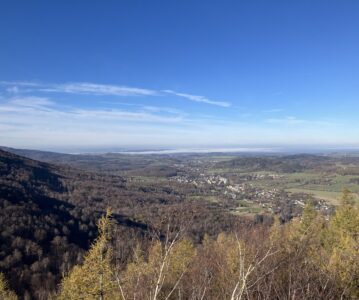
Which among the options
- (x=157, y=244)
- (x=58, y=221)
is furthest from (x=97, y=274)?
(x=58, y=221)

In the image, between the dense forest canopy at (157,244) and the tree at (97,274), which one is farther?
the tree at (97,274)

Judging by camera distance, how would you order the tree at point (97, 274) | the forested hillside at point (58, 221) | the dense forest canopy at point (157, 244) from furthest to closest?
the forested hillside at point (58, 221)
the tree at point (97, 274)
the dense forest canopy at point (157, 244)

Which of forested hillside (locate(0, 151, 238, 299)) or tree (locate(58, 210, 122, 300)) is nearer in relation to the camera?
tree (locate(58, 210, 122, 300))

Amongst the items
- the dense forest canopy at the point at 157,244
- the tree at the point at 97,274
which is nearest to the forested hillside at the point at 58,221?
the dense forest canopy at the point at 157,244

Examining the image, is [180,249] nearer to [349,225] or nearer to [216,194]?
[349,225]

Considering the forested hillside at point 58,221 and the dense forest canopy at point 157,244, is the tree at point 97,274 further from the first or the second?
the forested hillside at point 58,221

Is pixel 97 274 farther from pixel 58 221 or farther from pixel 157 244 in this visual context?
pixel 58 221

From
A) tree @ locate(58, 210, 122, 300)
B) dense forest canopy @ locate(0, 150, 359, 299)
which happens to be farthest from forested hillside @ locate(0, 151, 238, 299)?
tree @ locate(58, 210, 122, 300)

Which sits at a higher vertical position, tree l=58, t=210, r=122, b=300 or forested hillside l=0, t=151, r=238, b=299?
tree l=58, t=210, r=122, b=300

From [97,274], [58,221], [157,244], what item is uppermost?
[157,244]

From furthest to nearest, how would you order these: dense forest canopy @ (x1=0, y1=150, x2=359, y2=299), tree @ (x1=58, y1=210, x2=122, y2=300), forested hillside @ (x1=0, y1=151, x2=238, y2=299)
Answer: forested hillside @ (x1=0, y1=151, x2=238, y2=299) → tree @ (x1=58, y1=210, x2=122, y2=300) → dense forest canopy @ (x1=0, y1=150, x2=359, y2=299)

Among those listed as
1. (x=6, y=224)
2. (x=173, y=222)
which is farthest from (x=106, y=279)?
(x=6, y=224)

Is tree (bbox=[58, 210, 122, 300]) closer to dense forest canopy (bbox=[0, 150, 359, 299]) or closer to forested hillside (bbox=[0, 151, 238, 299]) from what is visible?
dense forest canopy (bbox=[0, 150, 359, 299])
